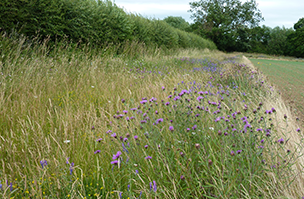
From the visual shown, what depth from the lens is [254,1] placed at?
46.7 metres

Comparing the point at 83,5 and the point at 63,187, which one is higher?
the point at 83,5

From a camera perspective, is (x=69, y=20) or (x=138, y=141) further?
(x=69, y=20)

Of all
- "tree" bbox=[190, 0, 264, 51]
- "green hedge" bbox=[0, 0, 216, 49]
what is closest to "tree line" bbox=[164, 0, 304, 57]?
"tree" bbox=[190, 0, 264, 51]

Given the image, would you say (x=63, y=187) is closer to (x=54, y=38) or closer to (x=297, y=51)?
(x=54, y=38)

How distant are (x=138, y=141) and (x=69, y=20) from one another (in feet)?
20.8

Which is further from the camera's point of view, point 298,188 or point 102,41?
point 102,41

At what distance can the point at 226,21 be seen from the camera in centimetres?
4525

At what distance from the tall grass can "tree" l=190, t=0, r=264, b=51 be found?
138 feet

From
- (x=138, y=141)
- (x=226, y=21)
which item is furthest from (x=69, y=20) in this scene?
(x=226, y=21)

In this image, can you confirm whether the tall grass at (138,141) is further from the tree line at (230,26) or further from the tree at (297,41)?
the tree at (297,41)

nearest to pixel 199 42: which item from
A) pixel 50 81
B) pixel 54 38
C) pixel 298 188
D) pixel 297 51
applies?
pixel 54 38

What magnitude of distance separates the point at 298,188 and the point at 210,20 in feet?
158

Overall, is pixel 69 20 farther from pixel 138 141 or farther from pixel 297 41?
pixel 297 41

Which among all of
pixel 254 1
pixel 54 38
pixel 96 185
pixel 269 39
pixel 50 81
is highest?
pixel 254 1
